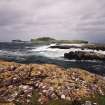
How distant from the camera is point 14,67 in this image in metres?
11.9

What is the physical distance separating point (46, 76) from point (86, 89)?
176cm

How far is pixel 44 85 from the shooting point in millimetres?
10617

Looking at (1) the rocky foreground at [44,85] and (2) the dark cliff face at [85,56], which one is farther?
(2) the dark cliff face at [85,56]

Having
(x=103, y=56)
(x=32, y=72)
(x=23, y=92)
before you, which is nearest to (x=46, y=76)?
(x=32, y=72)

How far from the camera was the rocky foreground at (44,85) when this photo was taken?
10.0m

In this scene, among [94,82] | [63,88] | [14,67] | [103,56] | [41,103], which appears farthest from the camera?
[103,56]

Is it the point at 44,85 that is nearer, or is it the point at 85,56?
the point at 44,85

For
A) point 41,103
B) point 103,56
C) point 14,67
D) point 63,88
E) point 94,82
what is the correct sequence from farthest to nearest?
point 103,56
point 14,67
point 94,82
point 63,88
point 41,103

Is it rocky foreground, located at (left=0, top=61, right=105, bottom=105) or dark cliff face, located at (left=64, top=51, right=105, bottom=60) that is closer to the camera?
rocky foreground, located at (left=0, top=61, right=105, bottom=105)

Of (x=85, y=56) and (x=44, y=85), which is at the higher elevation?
(x=44, y=85)

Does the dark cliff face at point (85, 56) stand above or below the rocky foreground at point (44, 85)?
below

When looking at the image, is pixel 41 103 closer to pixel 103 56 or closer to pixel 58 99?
pixel 58 99

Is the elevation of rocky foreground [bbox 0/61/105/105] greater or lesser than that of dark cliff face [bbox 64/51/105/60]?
greater

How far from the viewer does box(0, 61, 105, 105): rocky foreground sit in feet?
32.9
